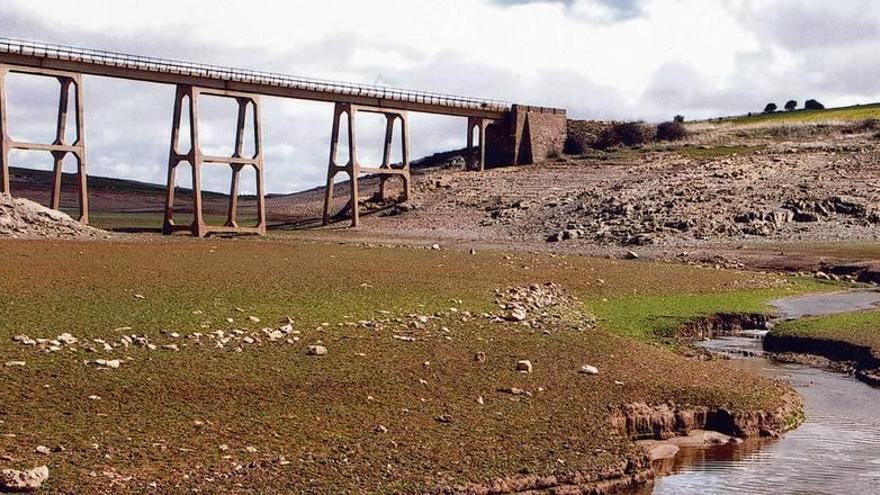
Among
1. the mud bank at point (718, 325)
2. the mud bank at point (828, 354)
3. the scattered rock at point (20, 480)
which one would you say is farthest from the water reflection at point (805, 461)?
the mud bank at point (718, 325)

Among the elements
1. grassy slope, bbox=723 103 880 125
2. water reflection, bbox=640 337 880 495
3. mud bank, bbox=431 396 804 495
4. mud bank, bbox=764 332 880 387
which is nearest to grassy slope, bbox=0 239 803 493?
mud bank, bbox=431 396 804 495

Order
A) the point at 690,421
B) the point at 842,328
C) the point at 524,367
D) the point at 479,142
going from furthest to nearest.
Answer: the point at 479,142 < the point at 842,328 < the point at 524,367 < the point at 690,421

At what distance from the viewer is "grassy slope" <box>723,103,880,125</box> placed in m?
98.9

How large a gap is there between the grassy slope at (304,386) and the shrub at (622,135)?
59703 mm

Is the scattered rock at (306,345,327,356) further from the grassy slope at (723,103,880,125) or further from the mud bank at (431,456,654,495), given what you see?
the grassy slope at (723,103,880,125)

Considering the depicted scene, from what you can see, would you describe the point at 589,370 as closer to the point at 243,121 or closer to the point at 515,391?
the point at 515,391

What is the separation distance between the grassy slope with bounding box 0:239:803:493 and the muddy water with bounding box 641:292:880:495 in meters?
1.03

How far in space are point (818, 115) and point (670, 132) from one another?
23301 mm

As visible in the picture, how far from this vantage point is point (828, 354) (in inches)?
1000

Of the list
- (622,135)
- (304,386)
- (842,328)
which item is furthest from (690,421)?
(622,135)

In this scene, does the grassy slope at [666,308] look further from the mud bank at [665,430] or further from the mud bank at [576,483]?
the mud bank at [576,483]

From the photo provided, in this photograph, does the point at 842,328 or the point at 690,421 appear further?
the point at 842,328

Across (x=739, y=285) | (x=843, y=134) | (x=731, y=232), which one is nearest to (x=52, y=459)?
(x=739, y=285)

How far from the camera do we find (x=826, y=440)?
1752cm
